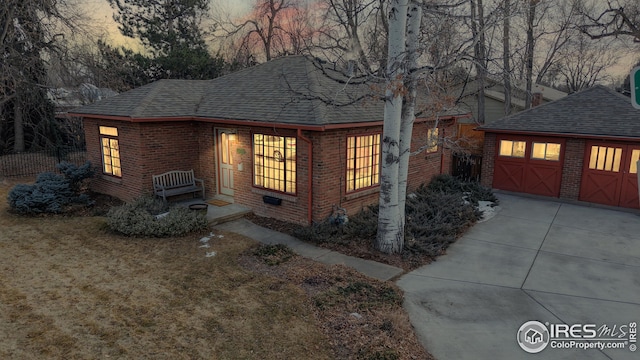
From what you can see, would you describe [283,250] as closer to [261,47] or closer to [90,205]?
[90,205]

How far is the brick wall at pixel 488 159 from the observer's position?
52.3 feet

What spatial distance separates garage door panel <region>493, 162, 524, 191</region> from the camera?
605 inches

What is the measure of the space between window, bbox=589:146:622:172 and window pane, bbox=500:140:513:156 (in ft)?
8.85

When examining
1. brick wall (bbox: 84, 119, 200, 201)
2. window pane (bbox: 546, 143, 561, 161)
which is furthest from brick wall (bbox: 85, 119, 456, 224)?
window pane (bbox: 546, 143, 561, 161)

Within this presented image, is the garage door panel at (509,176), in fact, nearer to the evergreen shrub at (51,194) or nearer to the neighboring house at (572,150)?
the neighboring house at (572,150)

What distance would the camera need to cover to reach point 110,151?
1338 cm

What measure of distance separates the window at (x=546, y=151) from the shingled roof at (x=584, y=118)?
66 centimetres

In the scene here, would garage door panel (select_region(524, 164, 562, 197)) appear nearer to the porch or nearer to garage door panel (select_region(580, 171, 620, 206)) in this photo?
garage door panel (select_region(580, 171, 620, 206))

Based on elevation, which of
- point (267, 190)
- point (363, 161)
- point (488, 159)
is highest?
point (363, 161)

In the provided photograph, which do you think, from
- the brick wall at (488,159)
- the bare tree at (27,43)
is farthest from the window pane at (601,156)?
the bare tree at (27,43)

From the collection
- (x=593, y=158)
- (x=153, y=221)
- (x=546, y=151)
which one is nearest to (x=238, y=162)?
(x=153, y=221)

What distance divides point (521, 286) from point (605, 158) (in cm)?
896

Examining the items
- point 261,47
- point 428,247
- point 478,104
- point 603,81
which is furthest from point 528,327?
point 603,81

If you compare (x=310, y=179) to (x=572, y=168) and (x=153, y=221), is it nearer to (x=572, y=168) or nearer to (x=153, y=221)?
(x=153, y=221)
